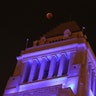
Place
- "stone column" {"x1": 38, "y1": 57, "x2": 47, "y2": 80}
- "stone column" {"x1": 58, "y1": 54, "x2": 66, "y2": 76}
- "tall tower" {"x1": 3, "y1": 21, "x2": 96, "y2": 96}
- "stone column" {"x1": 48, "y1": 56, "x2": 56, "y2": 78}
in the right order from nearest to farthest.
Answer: "tall tower" {"x1": 3, "y1": 21, "x2": 96, "y2": 96}
"stone column" {"x1": 58, "y1": 54, "x2": 66, "y2": 76}
"stone column" {"x1": 48, "y1": 56, "x2": 56, "y2": 78}
"stone column" {"x1": 38, "y1": 57, "x2": 47, "y2": 80}

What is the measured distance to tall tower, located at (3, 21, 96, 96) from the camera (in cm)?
3616

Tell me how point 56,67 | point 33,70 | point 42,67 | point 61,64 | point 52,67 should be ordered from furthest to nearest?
1. point 33,70
2. point 42,67
3. point 56,67
4. point 52,67
5. point 61,64

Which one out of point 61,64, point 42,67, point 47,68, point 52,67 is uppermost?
point 47,68

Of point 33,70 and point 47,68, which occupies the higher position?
point 47,68

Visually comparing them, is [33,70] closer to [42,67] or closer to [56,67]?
[42,67]

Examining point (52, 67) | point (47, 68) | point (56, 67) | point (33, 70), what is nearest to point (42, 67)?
point (47, 68)

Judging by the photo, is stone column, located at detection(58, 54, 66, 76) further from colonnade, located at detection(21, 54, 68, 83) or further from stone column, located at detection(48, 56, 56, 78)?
stone column, located at detection(48, 56, 56, 78)

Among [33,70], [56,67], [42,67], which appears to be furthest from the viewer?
[33,70]

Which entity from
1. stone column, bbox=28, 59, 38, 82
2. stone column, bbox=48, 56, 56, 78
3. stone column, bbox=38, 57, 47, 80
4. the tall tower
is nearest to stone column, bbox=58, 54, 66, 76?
the tall tower

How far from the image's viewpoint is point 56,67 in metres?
39.8

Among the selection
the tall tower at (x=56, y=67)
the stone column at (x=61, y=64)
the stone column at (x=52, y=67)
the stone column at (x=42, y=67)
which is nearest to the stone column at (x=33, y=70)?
the tall tower at (x=56, y=67)

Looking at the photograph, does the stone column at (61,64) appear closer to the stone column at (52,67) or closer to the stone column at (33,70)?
the stone column at (52,67)

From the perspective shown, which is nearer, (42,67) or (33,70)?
(42,67)

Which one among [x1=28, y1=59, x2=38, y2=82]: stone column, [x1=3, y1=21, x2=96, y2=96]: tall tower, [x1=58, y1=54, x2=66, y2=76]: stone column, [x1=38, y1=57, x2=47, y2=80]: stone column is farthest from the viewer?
[x1=28, y1=59, x2=38, y2=82]: stone column
